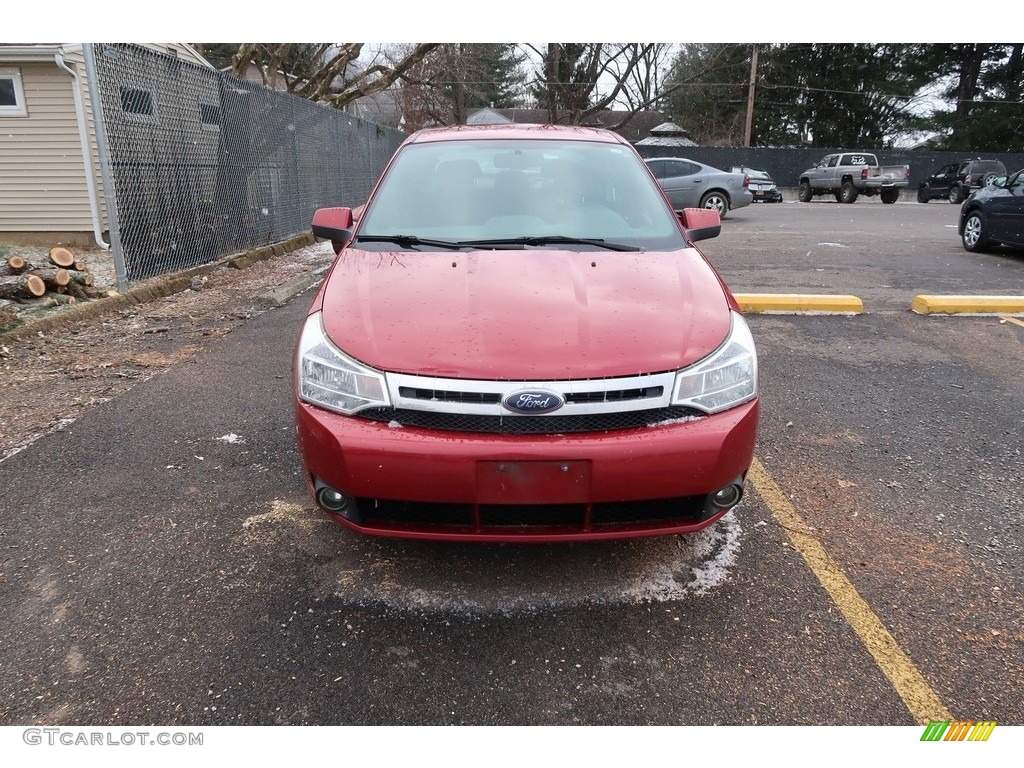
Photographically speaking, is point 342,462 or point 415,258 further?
point 415,258

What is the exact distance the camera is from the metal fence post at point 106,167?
627 centimetres

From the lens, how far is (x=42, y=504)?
9.68 feet

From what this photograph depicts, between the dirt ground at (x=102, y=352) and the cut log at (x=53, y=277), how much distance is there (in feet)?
1.93

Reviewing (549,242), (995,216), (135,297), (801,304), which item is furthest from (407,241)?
(995,216)

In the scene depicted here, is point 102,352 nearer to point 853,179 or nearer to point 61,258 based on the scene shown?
point 61,258

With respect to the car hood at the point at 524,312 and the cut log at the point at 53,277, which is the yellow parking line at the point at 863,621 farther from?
the cut log at the point at 53,277

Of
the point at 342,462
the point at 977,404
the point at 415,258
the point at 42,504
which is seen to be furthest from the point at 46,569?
the point at 977,404

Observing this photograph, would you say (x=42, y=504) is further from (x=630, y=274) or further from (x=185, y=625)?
(x=630, y=274)

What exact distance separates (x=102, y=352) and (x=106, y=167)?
7.98 feet

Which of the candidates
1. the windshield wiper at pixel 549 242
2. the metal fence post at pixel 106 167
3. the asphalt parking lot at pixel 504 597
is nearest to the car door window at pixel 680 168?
the metal fence post at pixel 106 167

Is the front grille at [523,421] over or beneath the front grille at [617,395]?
beneath

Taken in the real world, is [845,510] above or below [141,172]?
below

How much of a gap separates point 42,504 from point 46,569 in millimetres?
590

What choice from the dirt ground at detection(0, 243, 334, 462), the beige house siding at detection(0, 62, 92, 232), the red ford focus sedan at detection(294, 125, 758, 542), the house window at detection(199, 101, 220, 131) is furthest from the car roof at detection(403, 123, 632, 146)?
the beige house siding at detection(0, 62, 92, 232)
